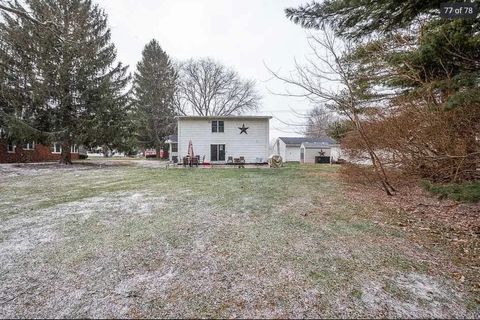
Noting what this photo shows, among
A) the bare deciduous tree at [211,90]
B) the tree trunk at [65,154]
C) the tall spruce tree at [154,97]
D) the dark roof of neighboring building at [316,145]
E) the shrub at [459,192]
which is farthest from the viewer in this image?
the bare deciduous tree at [211,90]

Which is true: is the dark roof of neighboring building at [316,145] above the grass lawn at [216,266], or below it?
above

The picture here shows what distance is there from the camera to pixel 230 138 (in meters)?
17.9

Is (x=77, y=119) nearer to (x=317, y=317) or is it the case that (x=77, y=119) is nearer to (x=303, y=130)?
(x=303, y=130)

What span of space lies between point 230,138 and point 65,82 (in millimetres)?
10331

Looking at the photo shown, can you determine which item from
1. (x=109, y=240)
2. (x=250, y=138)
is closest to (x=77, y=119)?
(x=250, y=138)

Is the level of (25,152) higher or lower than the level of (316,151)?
→ lower

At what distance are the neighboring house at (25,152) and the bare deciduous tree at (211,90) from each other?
44.3 feet

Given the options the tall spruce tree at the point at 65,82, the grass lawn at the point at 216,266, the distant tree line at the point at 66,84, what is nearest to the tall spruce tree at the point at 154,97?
the distant tree line at the point at 66,84

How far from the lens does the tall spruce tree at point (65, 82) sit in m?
13.9

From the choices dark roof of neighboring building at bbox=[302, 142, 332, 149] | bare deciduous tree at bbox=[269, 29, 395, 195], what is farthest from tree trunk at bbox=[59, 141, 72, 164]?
dark roof of neighboring building at bbox=[302, 142, 332, 149]

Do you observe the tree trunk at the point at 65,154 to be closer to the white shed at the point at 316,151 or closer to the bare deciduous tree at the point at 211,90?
the bare deciduous tree at the point at 211,90

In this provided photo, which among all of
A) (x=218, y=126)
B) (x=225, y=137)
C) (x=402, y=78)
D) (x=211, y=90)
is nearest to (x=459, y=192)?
(x=402, y=78)

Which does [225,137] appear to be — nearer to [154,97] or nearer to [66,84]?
[66,84]

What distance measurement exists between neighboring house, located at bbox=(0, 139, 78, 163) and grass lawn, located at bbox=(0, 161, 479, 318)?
16026mm
